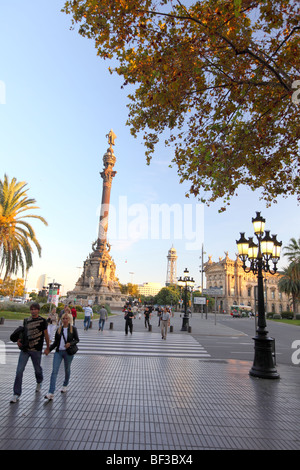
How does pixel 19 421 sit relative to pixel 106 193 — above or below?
below

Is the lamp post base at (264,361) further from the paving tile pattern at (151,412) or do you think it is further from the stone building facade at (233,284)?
the stone building facade at (233,284)

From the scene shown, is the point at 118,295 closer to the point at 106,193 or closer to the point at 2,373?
the point at 106,193

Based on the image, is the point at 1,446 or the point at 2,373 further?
the point at 2,373

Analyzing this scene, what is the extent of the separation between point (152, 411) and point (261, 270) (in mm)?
6147

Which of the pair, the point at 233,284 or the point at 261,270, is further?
the point at 233,284

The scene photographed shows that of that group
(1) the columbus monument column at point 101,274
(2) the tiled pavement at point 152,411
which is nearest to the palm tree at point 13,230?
(2) the tiled pavement at point 152,411

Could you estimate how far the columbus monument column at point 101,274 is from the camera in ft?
168

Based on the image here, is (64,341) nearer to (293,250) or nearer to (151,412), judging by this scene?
(151,412)

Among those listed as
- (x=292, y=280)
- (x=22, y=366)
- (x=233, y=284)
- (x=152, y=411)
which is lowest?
(x=152, y=411)

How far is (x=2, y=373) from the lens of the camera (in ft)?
25.4

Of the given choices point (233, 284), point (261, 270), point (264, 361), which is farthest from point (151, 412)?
point (233, 284)

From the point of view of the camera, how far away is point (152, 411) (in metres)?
5.42
